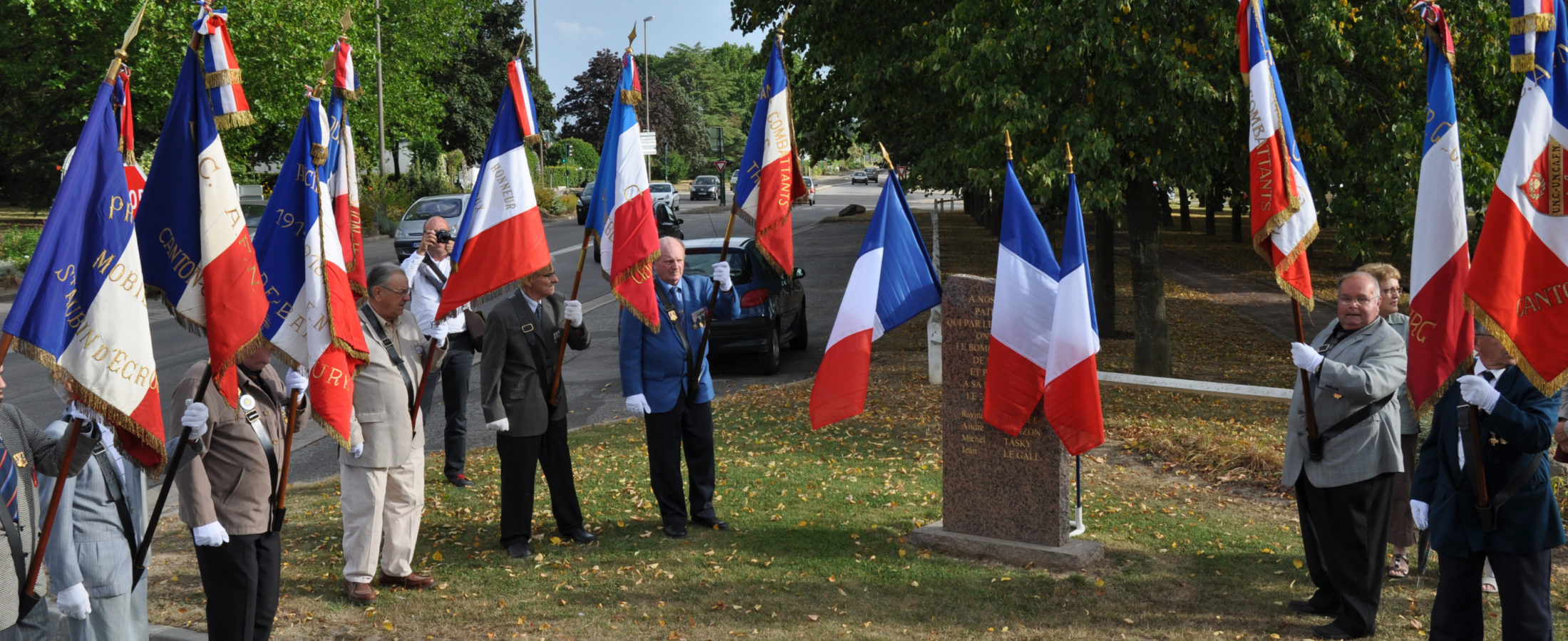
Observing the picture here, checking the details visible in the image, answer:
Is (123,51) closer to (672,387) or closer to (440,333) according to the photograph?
(440,333)

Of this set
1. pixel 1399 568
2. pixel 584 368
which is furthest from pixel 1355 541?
A: pixel 584 368

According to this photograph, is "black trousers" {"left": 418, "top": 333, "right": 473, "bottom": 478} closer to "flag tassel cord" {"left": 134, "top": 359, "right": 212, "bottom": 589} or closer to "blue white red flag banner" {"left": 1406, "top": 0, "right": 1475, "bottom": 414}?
"flag tassel cord" {"left": 134, "top": 359, "right": 212, "bottom": 589}

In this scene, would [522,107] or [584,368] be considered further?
[584,368]

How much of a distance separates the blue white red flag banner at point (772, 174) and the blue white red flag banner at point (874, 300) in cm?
56

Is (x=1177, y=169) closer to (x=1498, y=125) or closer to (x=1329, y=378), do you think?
(x=1498, y=125)

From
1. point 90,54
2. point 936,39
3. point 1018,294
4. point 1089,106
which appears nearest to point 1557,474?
point 1018,294

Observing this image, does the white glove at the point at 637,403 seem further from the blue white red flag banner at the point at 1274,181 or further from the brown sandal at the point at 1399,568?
the brown sandal at the point at 1399,568

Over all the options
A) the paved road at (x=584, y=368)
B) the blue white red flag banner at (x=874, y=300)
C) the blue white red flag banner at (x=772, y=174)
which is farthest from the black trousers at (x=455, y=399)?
the blue white red flag banner at (x=874, y=300)

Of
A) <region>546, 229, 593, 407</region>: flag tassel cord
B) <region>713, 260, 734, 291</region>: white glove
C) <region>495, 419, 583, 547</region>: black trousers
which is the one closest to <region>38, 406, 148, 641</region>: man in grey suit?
<region>495, 419, 583, 547</region>: black trousers

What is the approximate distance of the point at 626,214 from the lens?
7566 mm

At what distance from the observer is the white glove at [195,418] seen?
16.2 feet

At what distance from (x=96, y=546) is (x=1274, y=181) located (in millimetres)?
5726

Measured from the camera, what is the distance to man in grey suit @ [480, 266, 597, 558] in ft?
24.3

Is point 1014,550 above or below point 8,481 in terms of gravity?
below
